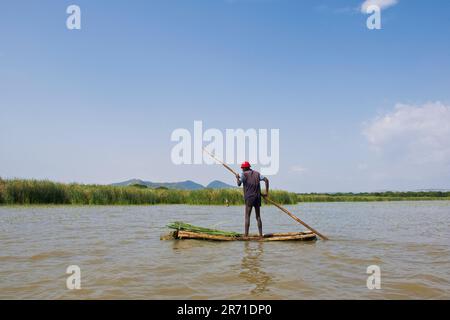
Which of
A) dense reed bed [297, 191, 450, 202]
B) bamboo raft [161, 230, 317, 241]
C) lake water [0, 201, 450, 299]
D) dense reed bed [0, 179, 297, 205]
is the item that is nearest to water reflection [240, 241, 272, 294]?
lake water [0, 201, 450, 299]

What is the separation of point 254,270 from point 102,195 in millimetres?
23025

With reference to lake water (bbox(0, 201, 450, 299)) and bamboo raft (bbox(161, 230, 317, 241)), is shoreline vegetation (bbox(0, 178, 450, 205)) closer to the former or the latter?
lake water (bbox(0, 201, 450, 299))

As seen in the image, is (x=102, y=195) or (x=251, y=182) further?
(x=102, y=195)

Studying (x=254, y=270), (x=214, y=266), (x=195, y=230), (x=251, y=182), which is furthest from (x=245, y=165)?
(x=254, y=270)

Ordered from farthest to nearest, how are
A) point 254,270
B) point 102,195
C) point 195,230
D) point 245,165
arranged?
point 102,195 → point 245,165 → point 195,230 → point 254,270

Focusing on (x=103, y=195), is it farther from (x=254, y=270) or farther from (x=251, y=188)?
(x=254, y=270)

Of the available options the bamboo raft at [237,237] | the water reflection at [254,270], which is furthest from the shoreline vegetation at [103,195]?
the water reflection at [254,270]

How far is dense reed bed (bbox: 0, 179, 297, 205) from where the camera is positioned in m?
24.6

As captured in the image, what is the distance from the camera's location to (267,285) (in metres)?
5.99

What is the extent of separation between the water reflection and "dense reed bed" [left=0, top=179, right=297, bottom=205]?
38.9 feet

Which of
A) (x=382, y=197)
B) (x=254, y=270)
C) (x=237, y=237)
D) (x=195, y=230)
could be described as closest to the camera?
(x=254, y=270)

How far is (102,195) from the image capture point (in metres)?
27.9
